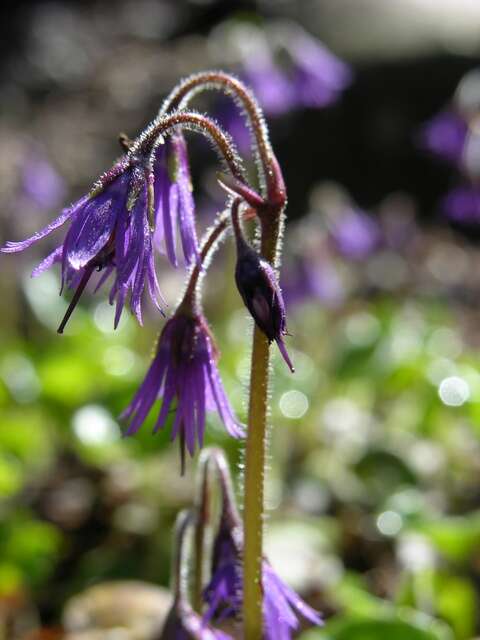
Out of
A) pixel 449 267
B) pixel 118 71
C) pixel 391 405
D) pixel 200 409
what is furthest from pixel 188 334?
pixel 118 71

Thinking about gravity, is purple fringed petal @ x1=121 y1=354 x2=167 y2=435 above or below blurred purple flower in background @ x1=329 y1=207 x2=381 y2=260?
below

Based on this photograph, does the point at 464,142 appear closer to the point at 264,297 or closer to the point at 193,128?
the point at 193,128

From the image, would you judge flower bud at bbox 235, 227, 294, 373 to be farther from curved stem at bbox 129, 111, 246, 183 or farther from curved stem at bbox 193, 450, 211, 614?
curved stem at bbox 193, 450, 211, 614

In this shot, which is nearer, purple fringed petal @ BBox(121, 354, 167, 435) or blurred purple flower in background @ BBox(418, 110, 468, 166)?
purple fringed petal @ BBox(121, 354, 167, 435)

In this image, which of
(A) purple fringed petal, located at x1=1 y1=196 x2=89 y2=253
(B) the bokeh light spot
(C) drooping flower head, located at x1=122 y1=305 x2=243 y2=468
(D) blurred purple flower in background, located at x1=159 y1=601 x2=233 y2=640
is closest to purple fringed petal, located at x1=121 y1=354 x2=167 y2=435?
(C) drooping flower head, located at x1=122 y1=305 x2=243 y2=468

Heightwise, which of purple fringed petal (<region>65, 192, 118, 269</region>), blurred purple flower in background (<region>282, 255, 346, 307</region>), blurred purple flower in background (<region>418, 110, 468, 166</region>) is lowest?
purple fringed petal (<region>65, 192, 118, 269</region>)

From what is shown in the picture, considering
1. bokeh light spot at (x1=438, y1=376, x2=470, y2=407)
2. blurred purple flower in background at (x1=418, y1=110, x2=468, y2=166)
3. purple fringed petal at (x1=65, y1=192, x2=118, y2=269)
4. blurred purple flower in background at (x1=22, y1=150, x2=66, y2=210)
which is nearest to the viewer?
purple fringed petal at (x1=65, y1=192, x2=118, y2=269)
